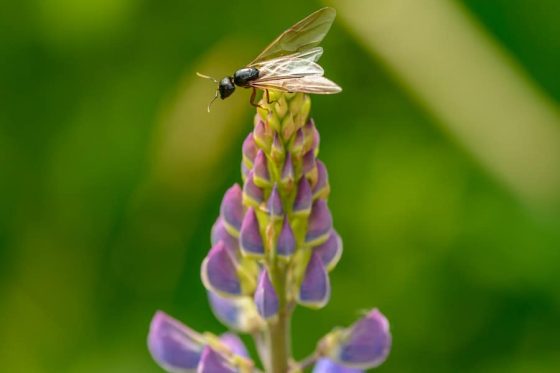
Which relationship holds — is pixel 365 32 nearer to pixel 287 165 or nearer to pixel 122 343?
pixel 122 343

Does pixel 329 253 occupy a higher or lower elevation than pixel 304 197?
lower

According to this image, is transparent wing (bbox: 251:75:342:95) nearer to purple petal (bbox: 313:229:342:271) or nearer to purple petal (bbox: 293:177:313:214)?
purple petal (bbox: 293:177:313:214)

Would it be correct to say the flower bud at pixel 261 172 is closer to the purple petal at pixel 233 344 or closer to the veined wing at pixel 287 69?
the veined wing at pixel 287 69

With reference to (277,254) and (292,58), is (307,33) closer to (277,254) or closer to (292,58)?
(292,58)

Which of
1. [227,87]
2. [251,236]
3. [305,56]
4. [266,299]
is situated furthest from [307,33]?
[266,299]

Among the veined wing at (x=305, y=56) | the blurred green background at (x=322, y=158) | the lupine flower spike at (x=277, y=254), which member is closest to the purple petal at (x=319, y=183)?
the lupine flower spike at (x=277, y=254)

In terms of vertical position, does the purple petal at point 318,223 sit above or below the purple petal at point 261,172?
below

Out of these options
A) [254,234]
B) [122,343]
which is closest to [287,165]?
[254,234]
